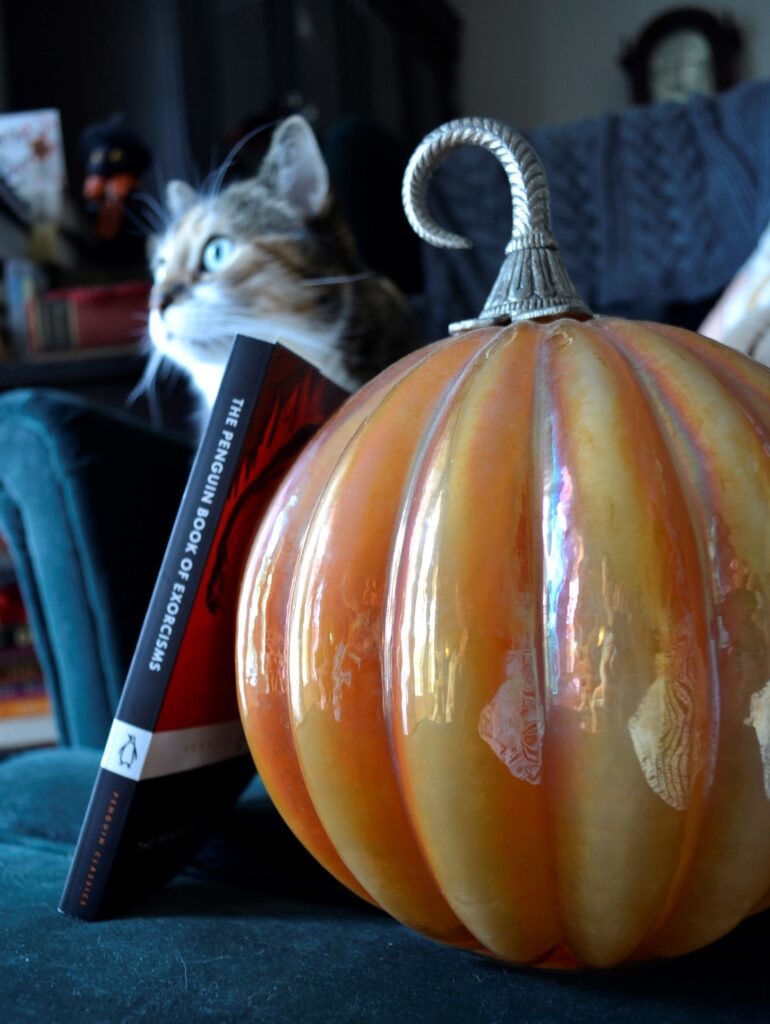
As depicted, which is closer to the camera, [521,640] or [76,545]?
[521,640]

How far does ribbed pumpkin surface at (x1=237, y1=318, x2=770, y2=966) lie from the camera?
322 mm

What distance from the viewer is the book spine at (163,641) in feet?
1.46

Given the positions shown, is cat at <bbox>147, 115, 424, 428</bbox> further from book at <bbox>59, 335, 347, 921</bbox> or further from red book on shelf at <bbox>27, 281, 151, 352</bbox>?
red book on shelf at <bbox>27, 281, 151, 352</bbox>

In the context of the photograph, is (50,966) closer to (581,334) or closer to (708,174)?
(581,334)

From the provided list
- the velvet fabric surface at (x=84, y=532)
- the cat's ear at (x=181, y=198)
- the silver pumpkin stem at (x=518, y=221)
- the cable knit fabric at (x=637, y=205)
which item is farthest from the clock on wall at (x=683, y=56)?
the silver pumpkin stem at (x=518, y=221)

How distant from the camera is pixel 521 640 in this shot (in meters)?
0.33

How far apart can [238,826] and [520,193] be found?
1.43ft

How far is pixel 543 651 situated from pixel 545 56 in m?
4.24

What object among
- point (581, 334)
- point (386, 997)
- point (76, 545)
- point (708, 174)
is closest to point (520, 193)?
point (581, 334)

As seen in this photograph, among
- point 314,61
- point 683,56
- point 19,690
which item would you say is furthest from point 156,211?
point 683,56

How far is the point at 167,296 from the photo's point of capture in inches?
40.9

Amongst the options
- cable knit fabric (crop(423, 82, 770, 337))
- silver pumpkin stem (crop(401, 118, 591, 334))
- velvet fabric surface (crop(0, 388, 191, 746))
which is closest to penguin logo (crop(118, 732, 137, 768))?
silver pumpkin stem (crop(401, 118, 591, 334))

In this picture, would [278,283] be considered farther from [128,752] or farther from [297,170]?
[128,752]

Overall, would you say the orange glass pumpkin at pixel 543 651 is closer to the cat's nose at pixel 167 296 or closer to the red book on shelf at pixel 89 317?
the cat's nose at pixel 167 296
